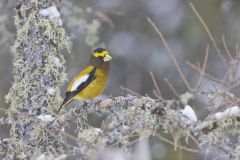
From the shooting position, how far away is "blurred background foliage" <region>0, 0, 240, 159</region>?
10.6 m

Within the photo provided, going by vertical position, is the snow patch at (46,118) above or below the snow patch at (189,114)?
above

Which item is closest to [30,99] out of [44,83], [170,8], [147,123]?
[44,83]

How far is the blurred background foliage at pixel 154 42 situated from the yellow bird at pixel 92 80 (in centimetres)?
323

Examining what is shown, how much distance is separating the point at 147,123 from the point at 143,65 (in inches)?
271

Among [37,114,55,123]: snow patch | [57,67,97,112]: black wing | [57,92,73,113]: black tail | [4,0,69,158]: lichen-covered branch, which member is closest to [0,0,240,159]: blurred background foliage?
[57,67,97,112]: black wing

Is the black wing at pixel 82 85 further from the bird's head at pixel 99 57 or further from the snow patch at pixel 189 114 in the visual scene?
the snow patch at pixel 189 114

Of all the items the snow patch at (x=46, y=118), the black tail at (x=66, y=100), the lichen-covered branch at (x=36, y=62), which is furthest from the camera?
the black tail at (x=66, y=100)

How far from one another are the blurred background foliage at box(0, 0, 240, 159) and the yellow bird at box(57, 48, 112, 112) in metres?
3.23

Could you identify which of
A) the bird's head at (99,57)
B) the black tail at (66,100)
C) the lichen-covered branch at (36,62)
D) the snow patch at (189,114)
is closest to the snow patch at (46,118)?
the lichen-covered branch at (36,62)

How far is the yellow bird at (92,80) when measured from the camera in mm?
6484

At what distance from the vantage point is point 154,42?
1184cm

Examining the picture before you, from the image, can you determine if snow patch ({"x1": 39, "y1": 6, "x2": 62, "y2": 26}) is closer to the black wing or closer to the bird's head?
the black wing

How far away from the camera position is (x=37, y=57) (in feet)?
17.3

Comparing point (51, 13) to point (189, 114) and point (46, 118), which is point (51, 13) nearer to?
point (46, 118)
